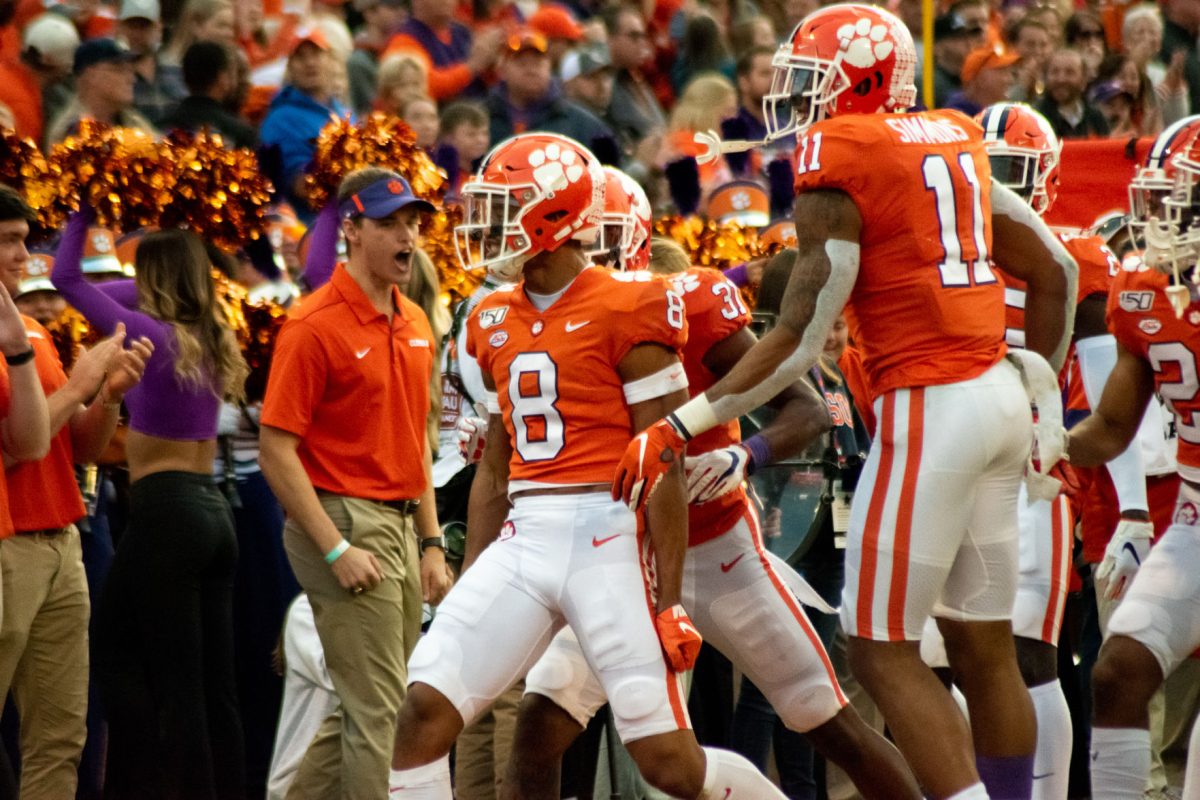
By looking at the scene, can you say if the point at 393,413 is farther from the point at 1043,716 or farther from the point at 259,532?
the point at 1043,716

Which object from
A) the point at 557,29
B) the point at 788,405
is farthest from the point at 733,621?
the point at 557,29

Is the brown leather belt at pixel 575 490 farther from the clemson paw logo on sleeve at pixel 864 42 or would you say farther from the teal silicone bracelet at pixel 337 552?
the clemson paw logo on sleeve at pixel 864 42

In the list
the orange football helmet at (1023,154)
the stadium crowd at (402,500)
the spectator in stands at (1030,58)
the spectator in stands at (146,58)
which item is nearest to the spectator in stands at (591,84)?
the stadium crowd at (402,500)

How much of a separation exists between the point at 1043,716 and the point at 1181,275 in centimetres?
144

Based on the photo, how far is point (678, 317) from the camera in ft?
16.2

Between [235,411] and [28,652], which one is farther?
[235,411]

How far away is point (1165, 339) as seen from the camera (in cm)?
557

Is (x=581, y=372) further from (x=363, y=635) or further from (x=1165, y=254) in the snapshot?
(x=1165, y=254)

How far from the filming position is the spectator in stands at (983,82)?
35.1 feet

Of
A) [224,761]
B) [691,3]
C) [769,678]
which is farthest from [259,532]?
[691,3]

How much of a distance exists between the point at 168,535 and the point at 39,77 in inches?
141

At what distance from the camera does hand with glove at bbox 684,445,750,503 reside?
5.04m

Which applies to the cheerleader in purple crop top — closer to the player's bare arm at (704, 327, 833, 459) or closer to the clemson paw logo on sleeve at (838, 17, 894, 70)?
the player's bare arm at (704, 327, 833, 459)

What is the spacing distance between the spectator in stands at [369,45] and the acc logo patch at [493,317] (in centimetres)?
548
